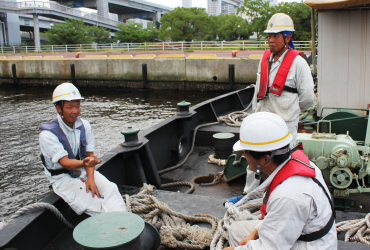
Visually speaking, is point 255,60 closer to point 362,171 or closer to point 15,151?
point 15,151

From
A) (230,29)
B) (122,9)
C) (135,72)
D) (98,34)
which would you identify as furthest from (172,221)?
(230,29)

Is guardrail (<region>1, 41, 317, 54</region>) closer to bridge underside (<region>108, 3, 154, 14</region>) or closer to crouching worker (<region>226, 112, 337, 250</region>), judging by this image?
crouching worker (<region>226, 112, 337, 250</region>)

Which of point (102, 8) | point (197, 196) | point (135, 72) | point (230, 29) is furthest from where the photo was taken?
point (230, 29)

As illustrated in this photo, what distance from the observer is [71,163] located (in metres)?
2.85

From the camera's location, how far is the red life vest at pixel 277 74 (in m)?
3.38

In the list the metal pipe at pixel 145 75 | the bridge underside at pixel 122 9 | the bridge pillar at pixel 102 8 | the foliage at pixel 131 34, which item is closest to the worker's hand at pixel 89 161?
the metal pipe at pixel 145 75

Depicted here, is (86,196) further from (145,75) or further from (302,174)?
(145,75)

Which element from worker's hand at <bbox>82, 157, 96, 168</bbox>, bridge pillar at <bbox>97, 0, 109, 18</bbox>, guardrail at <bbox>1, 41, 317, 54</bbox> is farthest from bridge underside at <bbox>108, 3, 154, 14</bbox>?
worker's hand at <bbox>82, 157, 96, 168</bbox>

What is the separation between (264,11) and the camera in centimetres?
4400

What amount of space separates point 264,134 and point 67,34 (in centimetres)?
4523

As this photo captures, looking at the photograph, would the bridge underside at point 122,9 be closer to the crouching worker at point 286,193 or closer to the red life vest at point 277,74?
the red life vest at point 277,74

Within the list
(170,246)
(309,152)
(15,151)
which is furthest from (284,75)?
(15,151)

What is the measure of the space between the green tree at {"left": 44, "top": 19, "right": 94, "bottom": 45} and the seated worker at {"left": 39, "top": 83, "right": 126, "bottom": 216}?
42.8 meters

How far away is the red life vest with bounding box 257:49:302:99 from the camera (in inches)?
133
